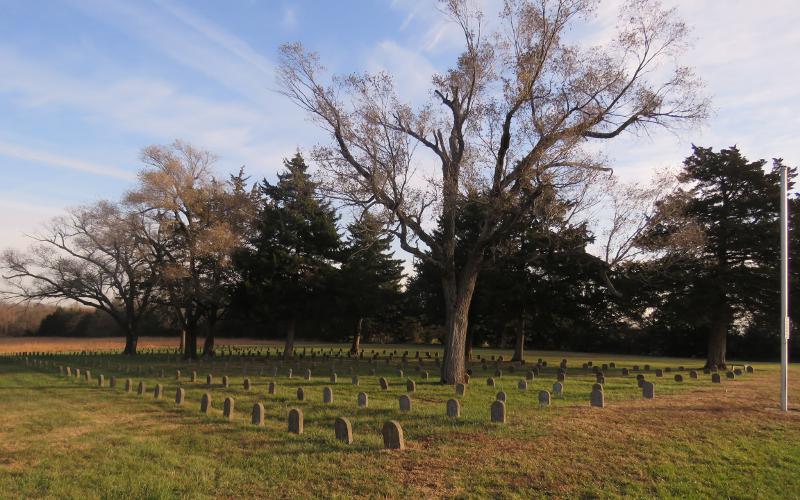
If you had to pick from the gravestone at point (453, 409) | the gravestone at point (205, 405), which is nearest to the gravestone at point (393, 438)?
the gravestone at point (453, 409)

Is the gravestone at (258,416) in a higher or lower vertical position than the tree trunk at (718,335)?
lower

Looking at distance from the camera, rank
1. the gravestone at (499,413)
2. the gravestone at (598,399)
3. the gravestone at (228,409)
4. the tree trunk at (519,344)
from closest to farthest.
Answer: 1. the gravestone at (499,413)
2. the gravestone at (228,409)
3. the gravestone at (598,399)
4. the tree trunk at (519,344)

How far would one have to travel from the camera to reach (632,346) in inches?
2143

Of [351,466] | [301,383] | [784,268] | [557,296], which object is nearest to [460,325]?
[301,383]

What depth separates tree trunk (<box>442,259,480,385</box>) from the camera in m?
15.8

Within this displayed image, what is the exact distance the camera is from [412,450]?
27.1ft

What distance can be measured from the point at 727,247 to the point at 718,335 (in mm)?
4054

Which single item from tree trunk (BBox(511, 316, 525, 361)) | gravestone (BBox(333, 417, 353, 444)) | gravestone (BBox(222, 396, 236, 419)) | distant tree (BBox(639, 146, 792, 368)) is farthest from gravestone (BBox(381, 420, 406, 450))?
tree trunk (BBox(511, 316, 525, 361))

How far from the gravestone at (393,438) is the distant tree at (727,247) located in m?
18.4

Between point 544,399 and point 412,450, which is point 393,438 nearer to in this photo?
point 412,450

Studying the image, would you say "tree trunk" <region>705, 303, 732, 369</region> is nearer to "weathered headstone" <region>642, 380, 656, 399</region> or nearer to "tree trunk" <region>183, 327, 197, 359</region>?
"weathered headstone" <region>642, 380, 656, 399</region>

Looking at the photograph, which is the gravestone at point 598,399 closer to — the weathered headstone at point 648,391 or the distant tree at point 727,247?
the weathered headstone at point 648,391

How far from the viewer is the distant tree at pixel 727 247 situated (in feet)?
79.7

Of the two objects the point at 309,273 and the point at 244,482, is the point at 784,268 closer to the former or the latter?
the point at 244,482
